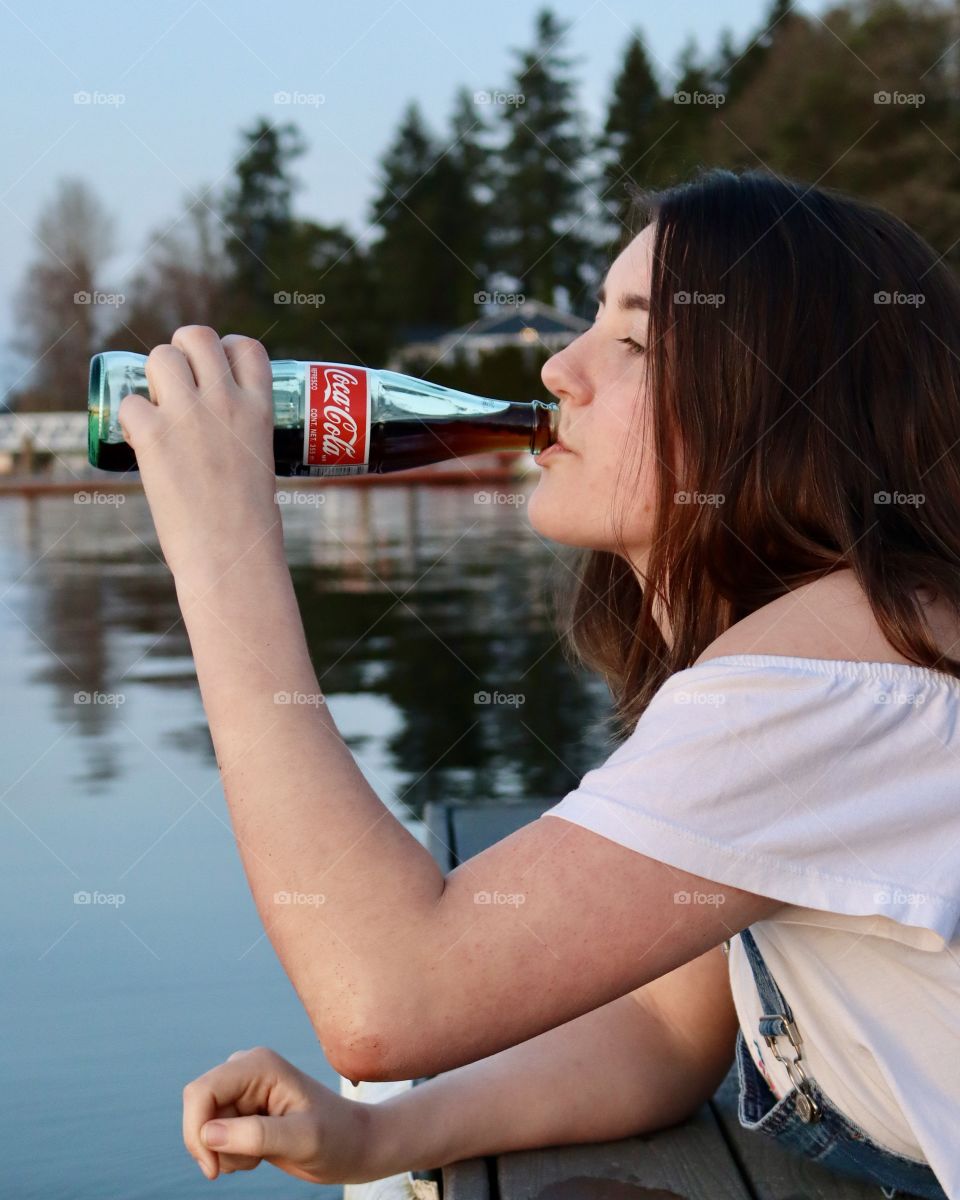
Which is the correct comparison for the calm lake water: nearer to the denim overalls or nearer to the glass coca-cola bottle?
the denim overalls

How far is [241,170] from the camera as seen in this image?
56719mm

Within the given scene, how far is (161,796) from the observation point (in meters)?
4.47

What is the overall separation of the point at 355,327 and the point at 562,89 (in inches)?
704

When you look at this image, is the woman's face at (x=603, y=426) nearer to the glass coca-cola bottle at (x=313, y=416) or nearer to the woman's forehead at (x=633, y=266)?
the woman's forehead at (x=633, y=266)

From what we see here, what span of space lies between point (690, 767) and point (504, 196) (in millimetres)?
56065

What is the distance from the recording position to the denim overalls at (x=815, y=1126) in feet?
5.17

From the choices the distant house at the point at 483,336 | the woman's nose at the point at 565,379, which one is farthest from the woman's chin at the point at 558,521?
the distant house at the point at 483,336

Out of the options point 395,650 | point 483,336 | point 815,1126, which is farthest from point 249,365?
point 483,336

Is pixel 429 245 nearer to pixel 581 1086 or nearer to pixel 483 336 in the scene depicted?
pixel 483 336

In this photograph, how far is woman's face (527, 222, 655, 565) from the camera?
169cm

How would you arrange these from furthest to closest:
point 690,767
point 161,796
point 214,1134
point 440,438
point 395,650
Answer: point 395,650, point 161,796, point 440,438, point 214,1134, point 690,767

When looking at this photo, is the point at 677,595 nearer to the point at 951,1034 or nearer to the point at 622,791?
the point at 622,791

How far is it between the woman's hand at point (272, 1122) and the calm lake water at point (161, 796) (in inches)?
35.4

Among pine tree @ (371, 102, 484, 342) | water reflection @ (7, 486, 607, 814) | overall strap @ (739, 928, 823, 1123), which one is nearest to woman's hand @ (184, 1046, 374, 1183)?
overall strap @ (739, 928, 823, 1123)
